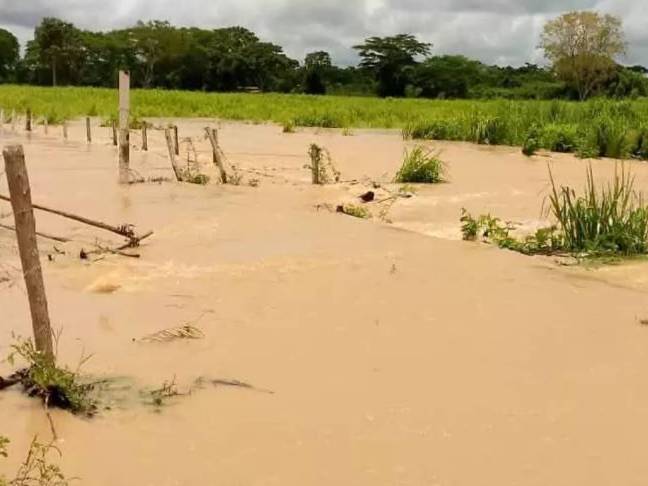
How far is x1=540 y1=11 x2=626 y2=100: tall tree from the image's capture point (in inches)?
1663

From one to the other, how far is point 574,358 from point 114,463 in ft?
8.41

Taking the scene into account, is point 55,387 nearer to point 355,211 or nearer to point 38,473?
point 38,473

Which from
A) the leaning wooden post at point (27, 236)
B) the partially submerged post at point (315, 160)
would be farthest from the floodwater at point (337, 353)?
the partially submerged post at point (315, 160)

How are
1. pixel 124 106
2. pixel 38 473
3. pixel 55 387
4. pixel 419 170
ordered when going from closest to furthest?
pixel 38 473, pixel 55 387, pixel 124 106, pixel 419 170

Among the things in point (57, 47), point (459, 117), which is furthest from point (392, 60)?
point (459, 117)

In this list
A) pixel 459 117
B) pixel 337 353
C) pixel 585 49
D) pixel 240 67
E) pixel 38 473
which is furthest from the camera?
pixel 240 67

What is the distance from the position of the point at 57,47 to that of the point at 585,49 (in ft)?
112

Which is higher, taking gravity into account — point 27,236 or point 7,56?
point 7,56

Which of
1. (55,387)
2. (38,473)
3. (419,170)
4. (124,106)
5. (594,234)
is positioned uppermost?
(124,106)

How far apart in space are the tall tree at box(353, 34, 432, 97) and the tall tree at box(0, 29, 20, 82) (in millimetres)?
28425

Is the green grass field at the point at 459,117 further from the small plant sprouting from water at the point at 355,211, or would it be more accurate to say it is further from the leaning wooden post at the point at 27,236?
the leaning wooden post at the point at 27,236

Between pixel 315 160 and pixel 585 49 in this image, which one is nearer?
pixel 315 160

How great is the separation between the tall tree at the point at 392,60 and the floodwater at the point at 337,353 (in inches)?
1901

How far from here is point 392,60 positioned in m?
55.8
